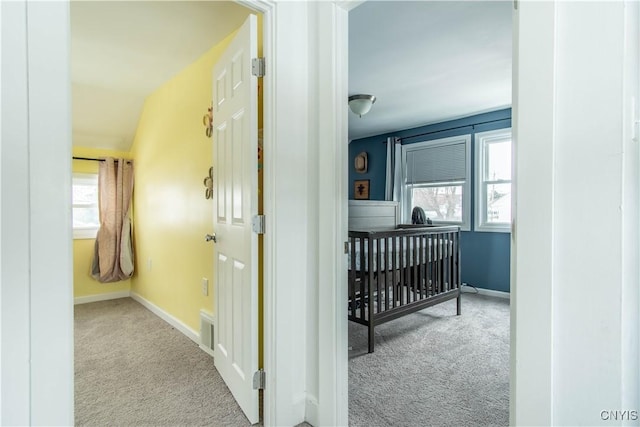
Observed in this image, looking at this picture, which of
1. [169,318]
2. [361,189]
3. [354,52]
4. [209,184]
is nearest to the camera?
[209,184]

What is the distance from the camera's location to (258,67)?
1593 mm

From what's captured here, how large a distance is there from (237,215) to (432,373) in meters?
1.65

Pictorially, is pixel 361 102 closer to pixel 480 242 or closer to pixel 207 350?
pixel 480 242

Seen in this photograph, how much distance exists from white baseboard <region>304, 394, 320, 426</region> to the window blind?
376cm

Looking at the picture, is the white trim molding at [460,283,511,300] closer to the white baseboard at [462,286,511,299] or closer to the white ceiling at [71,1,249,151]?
the white baseboard at [462,286,511,299]

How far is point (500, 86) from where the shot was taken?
3.32m

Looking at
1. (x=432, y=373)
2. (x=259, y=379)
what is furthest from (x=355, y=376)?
(x=259, y=379)

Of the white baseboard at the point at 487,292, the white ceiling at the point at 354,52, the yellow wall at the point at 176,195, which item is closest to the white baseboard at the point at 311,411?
the yellow wall at the point at 176,195

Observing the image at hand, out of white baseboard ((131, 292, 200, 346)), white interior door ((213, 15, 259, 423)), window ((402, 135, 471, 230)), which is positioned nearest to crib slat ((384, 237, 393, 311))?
white interior door ((213, 15, 259, 423))

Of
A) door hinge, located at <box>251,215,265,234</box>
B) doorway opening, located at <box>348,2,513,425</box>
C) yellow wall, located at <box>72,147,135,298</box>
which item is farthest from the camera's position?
yellow wall, located at <box>72,147,135,298</box>

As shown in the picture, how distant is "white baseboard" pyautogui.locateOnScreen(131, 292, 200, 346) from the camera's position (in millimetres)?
2625

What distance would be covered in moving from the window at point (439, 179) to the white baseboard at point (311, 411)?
3.58 m

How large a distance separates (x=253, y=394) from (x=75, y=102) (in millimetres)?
3359

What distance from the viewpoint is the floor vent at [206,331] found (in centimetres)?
235
